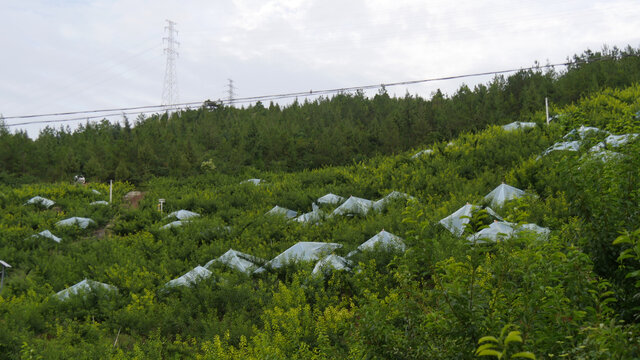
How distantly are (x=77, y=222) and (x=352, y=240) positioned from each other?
46.4 feet

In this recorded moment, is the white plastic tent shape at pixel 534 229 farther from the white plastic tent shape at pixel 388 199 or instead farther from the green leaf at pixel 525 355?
the white plastic tent shape at pixel 388 199

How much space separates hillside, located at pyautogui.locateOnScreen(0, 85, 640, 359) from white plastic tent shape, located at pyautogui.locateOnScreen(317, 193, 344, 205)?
1.03 meters

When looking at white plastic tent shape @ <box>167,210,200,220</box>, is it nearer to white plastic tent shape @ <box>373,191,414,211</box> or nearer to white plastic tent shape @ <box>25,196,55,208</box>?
white plastic tent shape @ <box>25,196,55,208</box>

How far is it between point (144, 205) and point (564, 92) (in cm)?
2925

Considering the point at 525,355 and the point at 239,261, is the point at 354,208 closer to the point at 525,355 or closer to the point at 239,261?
the point at 239,261

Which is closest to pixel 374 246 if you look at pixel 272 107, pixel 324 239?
pixel 324 239

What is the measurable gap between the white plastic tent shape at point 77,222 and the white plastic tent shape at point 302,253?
477 inches

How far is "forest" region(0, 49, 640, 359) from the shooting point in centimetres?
301

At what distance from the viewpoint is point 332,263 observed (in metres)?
10.9

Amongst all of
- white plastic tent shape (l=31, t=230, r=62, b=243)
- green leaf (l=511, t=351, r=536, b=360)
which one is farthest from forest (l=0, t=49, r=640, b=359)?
white plastic tent shape (l=31, t=230, r=62, b=243)

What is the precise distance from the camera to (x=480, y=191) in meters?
15.5

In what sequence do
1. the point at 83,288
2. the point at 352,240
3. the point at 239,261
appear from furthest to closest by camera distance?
the point at 352,240, the point at 239,261, the point at 83,288

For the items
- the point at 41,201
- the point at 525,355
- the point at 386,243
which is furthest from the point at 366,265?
the point at 41,201

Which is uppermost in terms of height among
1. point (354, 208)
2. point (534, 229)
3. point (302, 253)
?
point (534, 229)
